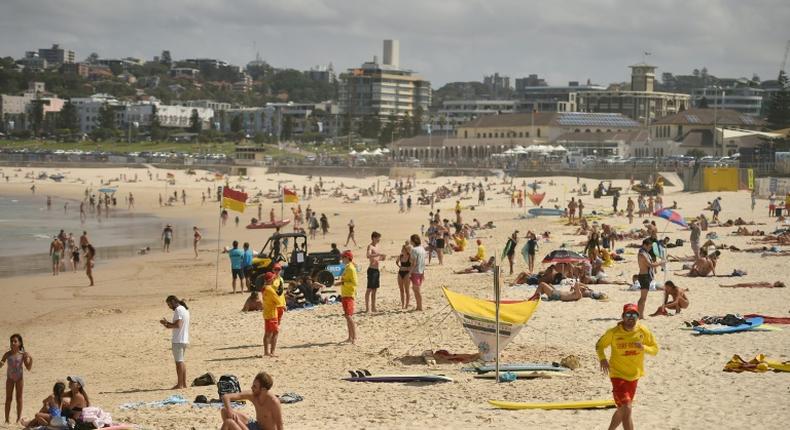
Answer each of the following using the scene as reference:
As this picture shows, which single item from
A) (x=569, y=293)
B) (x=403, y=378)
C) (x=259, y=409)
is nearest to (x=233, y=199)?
(x=569, y=293)

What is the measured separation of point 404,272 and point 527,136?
269ft

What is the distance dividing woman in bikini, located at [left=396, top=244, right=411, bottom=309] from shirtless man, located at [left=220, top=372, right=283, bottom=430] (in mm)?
8082

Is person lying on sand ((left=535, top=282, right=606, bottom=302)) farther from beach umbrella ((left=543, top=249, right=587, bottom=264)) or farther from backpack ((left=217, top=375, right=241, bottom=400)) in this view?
backpack ((left=217, top=375, right=241, bottom=400))

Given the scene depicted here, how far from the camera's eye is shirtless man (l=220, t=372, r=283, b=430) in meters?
8.34

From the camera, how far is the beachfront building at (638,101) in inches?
5162

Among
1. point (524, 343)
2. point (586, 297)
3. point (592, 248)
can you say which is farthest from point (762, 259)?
point (524, 343)

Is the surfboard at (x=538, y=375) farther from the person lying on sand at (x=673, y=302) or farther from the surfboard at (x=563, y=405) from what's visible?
the person lying on sand at (x=673, y=302)

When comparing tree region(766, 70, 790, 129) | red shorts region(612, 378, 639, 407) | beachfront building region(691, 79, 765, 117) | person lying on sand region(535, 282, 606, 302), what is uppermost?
beachfront building region(691, 79, 765, 117)

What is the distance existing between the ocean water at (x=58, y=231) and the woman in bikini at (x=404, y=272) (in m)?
14.3

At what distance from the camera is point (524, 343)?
13.3m

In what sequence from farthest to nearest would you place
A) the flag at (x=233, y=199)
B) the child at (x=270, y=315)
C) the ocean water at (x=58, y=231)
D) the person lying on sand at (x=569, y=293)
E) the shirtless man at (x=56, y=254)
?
the ocean water at (x=58, y=231)
the shirtless man at (x=56, y=254)
the flag at (x=233, y=199)
the person lying on sand at (x=569, y=293)
the child at (x=270, y=315)

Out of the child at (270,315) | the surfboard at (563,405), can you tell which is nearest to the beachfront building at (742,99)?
the child at (270,315)

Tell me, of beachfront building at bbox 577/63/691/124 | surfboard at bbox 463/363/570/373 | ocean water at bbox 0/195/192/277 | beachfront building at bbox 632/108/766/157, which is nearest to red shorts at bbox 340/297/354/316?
surfboard at bbox 463/363/570/373

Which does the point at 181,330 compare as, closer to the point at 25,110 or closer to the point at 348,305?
the point at 348,305
